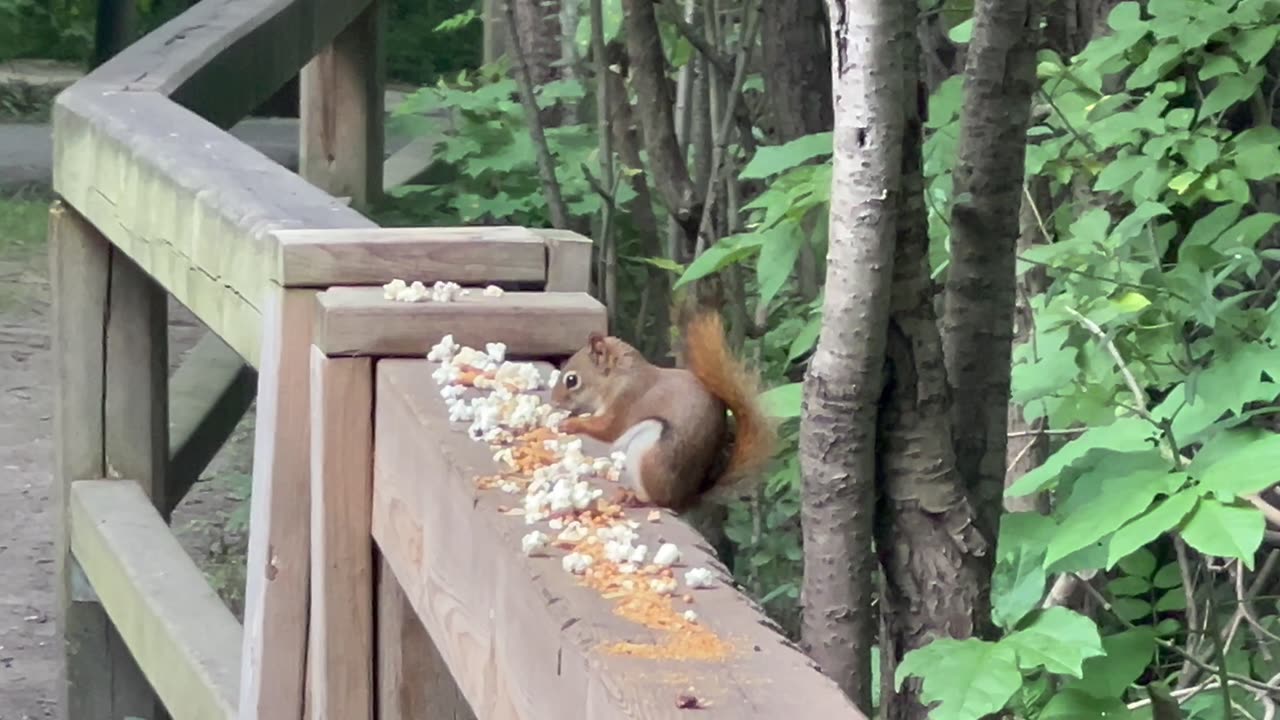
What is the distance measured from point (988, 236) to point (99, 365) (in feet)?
4.40

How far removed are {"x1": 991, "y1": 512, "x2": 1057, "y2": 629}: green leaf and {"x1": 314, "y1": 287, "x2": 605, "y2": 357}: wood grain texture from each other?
0.49m

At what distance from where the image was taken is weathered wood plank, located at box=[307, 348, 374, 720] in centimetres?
141

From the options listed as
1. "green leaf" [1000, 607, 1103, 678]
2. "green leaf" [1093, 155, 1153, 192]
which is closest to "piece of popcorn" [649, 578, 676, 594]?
"green leaf" [1000, 607, 1103, 678]

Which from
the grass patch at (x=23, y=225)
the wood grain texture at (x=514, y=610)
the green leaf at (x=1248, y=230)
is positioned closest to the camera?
the wood grain texture at (x=514, y=610)

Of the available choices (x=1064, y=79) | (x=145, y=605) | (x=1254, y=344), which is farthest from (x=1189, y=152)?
(x=145, y=605)

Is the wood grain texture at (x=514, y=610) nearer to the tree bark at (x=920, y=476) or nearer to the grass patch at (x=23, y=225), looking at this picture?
the tree bark at (x=920, y=476)

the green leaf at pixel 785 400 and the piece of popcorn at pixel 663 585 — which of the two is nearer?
the piece of popcorn at pixel 663 585

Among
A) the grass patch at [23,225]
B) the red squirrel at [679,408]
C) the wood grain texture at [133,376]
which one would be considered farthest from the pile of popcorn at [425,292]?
the grass patch at [23,225]

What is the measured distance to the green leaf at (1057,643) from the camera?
4.69 feet

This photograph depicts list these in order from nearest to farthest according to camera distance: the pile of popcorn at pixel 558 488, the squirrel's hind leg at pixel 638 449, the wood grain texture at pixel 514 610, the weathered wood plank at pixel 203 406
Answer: the wood grain texture at pixel 514 610, the pile of popcorn at pixel 558 488, the squirrel's hind leg at pixel 638 449, the weathered wood plank at pixel 203 406

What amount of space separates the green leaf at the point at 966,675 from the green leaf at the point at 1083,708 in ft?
0.85

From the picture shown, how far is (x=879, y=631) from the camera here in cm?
221

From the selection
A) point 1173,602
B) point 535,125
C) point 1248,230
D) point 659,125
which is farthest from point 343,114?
point 1248,230

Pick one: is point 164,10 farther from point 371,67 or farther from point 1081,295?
point 1081,295
